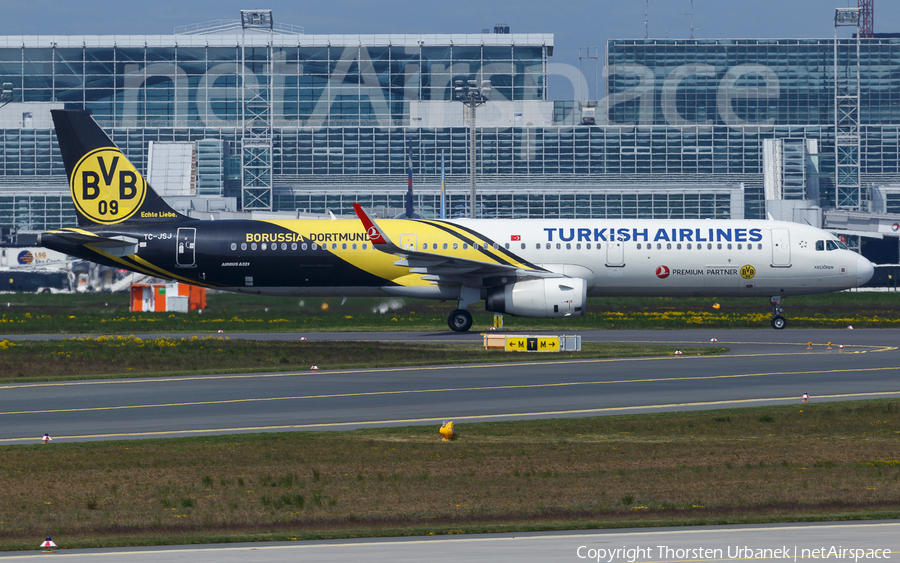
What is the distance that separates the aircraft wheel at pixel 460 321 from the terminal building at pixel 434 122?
85.6 meters

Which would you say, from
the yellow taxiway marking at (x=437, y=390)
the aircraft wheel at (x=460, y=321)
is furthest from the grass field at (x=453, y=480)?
the aircraft wheel at (x=460, y=321)

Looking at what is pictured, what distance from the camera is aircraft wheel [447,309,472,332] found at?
136ft

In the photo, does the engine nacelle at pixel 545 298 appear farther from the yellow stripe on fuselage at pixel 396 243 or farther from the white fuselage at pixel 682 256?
the white fuselage at pixel 682 256

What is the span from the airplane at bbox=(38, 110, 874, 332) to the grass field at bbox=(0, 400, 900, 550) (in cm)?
2227

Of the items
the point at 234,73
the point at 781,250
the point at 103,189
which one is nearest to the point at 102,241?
the point at 103,189

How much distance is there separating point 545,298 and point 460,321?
14.0ft

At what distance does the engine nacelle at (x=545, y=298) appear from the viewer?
38.9 meters

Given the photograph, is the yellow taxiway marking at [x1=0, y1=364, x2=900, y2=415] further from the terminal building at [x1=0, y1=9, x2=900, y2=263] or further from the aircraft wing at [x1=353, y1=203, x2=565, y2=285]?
the terminal building at [x1=0, y1=9, x2=900, y2=263]

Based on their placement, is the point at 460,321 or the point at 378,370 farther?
the point at 460,321

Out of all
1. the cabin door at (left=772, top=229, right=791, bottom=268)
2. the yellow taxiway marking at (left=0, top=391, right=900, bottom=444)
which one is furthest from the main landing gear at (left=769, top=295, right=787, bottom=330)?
the yellow taxiway marking at (left=0, top=391, right=900, bottom=444)

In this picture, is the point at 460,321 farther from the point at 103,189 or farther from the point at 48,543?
the point at 48,543

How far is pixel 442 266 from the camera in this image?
40.2m

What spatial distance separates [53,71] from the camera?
149 metres

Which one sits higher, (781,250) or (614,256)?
(781,250)
